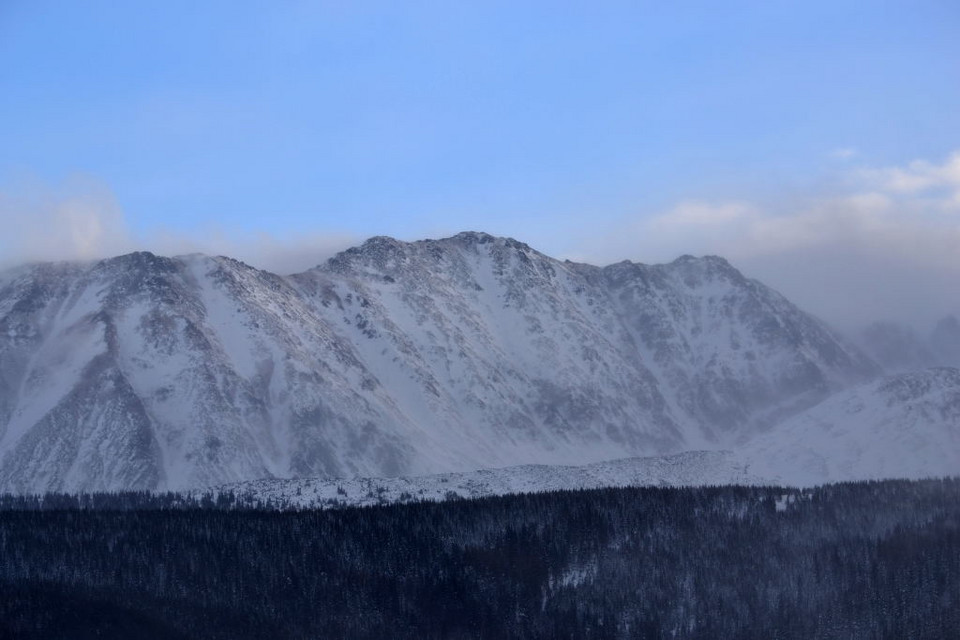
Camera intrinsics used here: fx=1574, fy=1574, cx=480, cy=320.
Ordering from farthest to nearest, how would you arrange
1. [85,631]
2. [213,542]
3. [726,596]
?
1. [213,542]
2. [726,596]
3. [85,631]

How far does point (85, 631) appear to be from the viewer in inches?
6457

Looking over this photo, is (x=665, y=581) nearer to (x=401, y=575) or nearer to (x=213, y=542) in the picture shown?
(x=401, y=575)

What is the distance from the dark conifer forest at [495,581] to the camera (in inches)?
6634

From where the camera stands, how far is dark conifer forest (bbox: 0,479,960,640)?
553 feet

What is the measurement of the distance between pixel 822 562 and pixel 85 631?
83.2 meters

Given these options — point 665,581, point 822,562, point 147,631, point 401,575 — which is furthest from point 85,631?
point 822,562

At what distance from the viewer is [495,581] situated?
607 ft

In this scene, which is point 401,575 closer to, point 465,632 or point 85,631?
point 465,632

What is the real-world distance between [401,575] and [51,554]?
42.1 metres

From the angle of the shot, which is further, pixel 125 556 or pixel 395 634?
pixel 125 556

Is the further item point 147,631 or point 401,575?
point 401,575

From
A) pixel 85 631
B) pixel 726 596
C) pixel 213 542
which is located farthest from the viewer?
pixel 213 542

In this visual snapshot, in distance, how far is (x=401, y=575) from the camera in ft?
611

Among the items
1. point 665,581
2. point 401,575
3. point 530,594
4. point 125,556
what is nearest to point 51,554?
point 125,556
